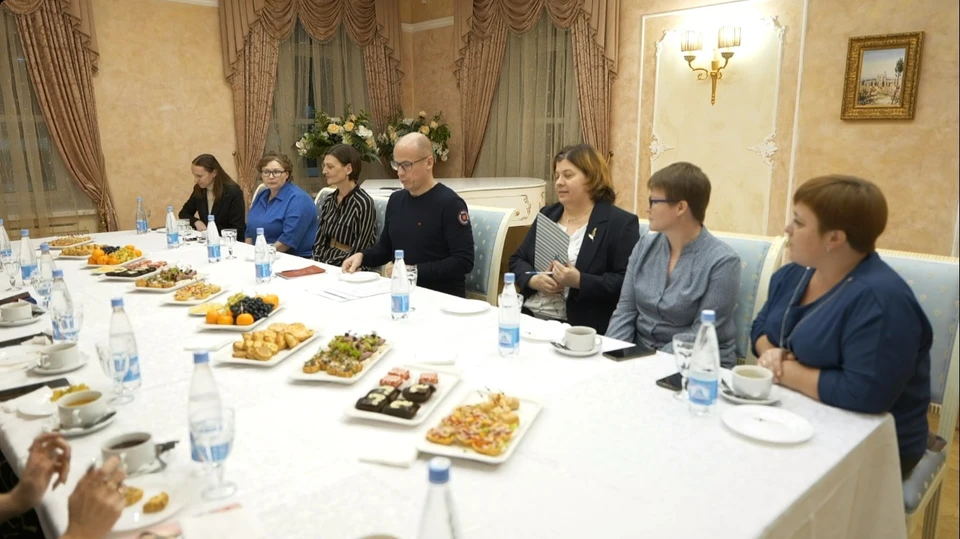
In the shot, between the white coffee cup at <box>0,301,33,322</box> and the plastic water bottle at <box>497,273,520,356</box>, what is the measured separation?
1678mm

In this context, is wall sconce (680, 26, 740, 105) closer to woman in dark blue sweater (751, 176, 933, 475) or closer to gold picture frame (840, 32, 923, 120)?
gold picture frame (840, 32, 923, 120)

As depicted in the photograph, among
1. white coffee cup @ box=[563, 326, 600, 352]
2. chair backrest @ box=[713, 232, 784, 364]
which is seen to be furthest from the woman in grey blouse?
white coffee cup @ box=[563, 326, 600, 352]

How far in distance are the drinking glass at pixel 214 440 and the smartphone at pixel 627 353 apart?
1.04 meters

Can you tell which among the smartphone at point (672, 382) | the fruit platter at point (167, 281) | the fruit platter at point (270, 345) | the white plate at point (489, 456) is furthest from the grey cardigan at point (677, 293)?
the fruit platter at point (167, 281)

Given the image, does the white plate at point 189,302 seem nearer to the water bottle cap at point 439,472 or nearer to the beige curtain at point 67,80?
the water bottle cap at point 439,472

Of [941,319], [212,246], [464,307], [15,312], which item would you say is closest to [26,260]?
[212,246]

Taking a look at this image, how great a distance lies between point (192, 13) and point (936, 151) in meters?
5.65

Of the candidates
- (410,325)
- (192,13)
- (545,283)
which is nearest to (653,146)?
(545,283)

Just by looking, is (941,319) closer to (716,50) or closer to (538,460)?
(538,460)

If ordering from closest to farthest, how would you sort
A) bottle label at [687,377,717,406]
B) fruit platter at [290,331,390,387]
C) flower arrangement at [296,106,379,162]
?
bottle label at [687,377,717,406], fruit platter at [290,331,390,387], flower arrangement at [296,106,379,162]

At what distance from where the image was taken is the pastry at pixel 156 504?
3.64 feet

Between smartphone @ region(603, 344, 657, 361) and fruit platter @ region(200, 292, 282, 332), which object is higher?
fruit platter @ region(200, 292, 282, 332)

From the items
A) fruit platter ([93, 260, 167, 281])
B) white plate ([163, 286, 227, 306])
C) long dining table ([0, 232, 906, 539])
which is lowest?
long dining table ([0, 232, 906, 539])

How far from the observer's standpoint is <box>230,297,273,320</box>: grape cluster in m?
2.16
